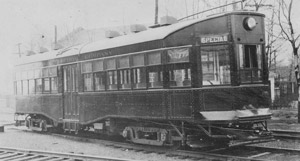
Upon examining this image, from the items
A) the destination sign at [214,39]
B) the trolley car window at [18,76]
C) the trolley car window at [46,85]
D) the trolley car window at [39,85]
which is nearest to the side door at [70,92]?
the trolley car window at [46,85]

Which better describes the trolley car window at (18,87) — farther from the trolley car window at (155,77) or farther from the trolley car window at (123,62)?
the trolley car window at (155,77)

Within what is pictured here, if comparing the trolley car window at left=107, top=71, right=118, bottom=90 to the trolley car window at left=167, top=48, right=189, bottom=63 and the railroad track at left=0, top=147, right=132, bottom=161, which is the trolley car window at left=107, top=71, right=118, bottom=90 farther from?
the railroad track at left=0, top=147, right=132, bottom=161

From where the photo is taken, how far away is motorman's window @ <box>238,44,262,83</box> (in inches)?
350

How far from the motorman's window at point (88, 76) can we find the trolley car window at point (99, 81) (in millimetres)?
287

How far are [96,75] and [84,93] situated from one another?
99cm

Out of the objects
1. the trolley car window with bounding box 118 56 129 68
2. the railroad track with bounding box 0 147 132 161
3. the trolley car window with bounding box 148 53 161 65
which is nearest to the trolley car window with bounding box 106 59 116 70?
the trolley car window with bounding box 118 56 129 68

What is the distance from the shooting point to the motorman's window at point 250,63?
8898mm

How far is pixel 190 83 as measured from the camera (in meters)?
8.98

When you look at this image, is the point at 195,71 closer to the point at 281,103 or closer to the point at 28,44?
the point at 281,103

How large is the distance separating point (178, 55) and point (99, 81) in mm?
3599

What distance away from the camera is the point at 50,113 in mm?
14758

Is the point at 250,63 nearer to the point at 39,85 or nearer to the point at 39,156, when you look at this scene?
the point at 39,156

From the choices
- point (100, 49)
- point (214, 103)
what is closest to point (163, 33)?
point (214, 103)

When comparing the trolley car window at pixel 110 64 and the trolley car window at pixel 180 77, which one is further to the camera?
the trolley car window at pixel 110 64
